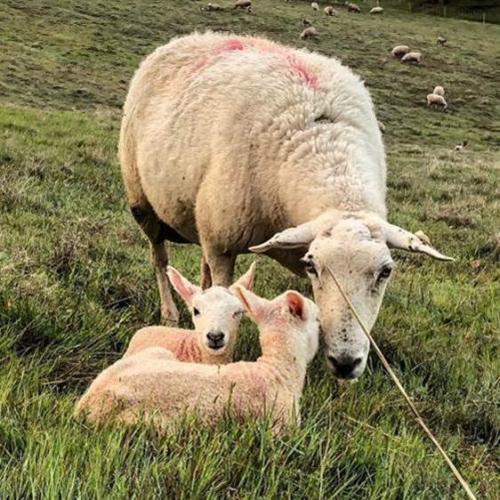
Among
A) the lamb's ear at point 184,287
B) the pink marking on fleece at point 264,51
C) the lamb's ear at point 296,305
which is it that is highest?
the pink marking on fleece at point 264,51

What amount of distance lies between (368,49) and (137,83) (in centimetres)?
3536

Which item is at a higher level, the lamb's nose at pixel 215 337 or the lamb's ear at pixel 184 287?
the lamb's nose at pixel 215 337

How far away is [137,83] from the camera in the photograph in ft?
23.1

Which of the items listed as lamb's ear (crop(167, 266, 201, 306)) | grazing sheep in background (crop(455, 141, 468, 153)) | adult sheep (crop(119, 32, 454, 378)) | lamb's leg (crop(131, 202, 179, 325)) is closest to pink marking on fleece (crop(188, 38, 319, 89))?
adult sheep (crop(119, 32, 454, 378))

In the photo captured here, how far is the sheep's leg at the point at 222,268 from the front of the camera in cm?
541

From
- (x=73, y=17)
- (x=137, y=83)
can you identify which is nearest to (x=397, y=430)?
(x=137, y=83)

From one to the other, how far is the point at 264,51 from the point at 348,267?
2.78 m

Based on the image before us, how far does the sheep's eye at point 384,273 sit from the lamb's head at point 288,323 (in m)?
0.44

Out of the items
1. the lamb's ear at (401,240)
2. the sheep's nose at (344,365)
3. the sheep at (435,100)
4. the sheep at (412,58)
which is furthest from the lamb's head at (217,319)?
the sheep at (412,58)

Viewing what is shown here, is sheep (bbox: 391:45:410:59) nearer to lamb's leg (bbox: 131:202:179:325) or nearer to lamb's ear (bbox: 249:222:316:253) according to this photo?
lamb's leg (bbox: 131:202:179:325)

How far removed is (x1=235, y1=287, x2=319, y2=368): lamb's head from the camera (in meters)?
3.45

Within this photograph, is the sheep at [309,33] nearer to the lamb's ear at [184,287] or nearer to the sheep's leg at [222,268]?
the sheep's leg at [222,268]

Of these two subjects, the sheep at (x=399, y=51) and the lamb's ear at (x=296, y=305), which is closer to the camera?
the lamb's ear at (x=296, y=305)

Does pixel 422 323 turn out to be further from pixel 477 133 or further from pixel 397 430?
pixel 477 133
